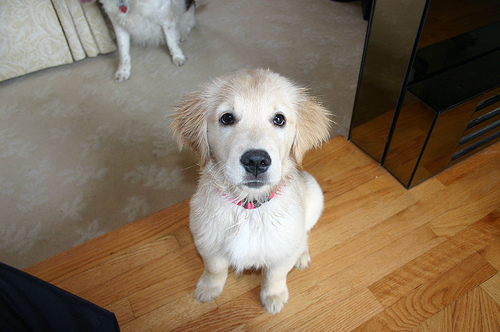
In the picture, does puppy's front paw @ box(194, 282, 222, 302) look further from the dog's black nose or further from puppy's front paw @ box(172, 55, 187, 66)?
puppy's front paw @ box(172, 55, 187, 66)

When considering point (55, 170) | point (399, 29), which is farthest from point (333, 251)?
point (55, 170)

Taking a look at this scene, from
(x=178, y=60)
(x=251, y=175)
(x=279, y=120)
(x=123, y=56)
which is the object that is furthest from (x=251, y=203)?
(x=123, y=56)

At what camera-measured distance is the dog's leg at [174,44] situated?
3.14 meters

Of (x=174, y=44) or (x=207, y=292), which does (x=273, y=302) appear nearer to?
(x=207, y=292)

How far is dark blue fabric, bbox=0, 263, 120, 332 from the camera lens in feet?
2.48

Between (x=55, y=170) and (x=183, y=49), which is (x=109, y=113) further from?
(x=183, y=49)

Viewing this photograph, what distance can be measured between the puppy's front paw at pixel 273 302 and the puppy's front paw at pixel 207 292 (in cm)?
21

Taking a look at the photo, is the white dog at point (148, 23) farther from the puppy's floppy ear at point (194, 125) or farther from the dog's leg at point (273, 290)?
the dog's leg at point (273, 290)

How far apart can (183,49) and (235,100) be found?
2.58 metres

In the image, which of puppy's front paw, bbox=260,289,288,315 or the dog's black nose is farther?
puppy's front paw, bbox=260,289,288,315

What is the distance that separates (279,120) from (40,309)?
34.5 inches

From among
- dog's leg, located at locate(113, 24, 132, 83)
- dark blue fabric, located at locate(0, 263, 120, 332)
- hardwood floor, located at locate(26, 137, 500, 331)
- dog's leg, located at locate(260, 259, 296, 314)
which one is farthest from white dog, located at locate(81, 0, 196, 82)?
dark blue fabric, located at locate(0, 263, 120, 332)

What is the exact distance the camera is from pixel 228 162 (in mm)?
1075

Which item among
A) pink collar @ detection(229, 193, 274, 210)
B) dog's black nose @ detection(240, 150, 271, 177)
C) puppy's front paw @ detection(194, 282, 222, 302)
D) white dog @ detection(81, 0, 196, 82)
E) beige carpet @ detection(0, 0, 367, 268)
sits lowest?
beige carpet @ detection(0, 0, 367, 268)
